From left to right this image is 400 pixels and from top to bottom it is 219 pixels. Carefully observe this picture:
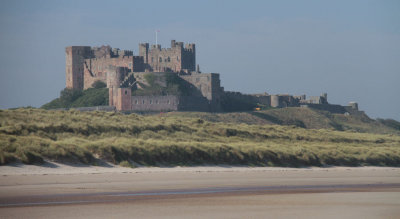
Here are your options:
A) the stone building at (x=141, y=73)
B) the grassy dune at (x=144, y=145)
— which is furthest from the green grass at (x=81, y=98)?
the grassy dune at (x=144, y=145)

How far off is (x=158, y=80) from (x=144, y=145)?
51285 millimetres

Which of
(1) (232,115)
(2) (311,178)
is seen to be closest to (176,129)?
(2) (311,178)

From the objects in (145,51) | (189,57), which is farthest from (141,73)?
(189,57)

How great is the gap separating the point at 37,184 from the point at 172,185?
4.06 m

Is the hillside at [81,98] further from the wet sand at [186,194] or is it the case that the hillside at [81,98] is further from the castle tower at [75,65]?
the wet sand at [186,194]

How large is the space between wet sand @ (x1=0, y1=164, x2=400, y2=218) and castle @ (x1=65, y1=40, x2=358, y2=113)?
46.2 m

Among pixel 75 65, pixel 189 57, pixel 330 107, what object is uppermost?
pixel 189 57

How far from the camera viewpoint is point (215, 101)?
77.8 m

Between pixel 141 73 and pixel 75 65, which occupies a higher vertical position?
pixel 75 65

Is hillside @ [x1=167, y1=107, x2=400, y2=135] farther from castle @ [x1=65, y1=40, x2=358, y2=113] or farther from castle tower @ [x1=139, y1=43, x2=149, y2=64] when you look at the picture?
castle tower @ [x1=139, y1=43, x2=149, y2=64]

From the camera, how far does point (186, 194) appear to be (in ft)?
61.5

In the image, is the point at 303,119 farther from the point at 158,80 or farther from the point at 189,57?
the point at 189,57

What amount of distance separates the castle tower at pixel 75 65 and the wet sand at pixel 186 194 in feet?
204

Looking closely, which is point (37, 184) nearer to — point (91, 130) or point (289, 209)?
point (289, 209)
